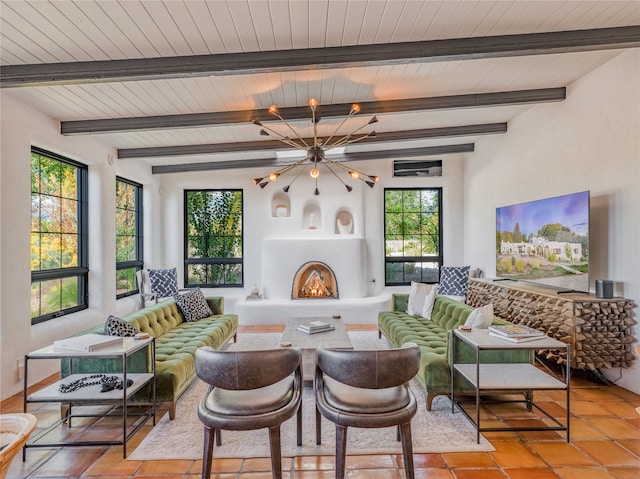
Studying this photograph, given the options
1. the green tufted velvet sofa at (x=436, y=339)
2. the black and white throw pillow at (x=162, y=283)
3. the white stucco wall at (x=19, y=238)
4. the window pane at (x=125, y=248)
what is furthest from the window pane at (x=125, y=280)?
the green tufted velvet sofa at (x=436, y=339)

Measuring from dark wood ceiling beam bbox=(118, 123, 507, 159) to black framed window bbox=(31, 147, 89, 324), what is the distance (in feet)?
2.74

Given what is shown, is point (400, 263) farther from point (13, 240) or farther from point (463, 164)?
point (13, 240)

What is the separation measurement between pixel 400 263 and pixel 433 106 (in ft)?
11.9

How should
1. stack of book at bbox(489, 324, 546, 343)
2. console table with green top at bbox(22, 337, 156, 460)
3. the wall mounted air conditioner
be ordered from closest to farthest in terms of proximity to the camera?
console table with green top at bbox(22, 337, 156, 460) → stack of book at bbox(489, 324, 546, 343) → the wall mounted air conditioner

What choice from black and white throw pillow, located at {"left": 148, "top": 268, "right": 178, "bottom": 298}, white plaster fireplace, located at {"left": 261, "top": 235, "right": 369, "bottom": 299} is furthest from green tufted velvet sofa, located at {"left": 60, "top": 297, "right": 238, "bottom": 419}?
white plaster fireplace, located at {"left": 261, "top": 235, "right": 369, "bottom": 299}

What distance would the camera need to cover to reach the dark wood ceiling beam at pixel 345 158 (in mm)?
6039

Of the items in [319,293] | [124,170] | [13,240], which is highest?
[124,170]

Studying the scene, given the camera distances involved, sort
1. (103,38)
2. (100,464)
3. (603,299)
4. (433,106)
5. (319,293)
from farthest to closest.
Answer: (319,293) < (433,106) < (603,299) < (103,38) < (100,464)

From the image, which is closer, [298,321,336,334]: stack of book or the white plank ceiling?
the white plank ceiling

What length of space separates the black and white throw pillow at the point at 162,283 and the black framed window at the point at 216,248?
0.95 m

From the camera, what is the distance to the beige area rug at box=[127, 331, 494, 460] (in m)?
2.31

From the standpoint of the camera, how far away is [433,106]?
3.83 meters

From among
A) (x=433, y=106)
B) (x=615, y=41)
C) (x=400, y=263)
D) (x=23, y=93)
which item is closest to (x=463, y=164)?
(x=400, y=263)

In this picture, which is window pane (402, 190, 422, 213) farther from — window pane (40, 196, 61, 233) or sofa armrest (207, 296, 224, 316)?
window pane (40, 196, 61, 233)
